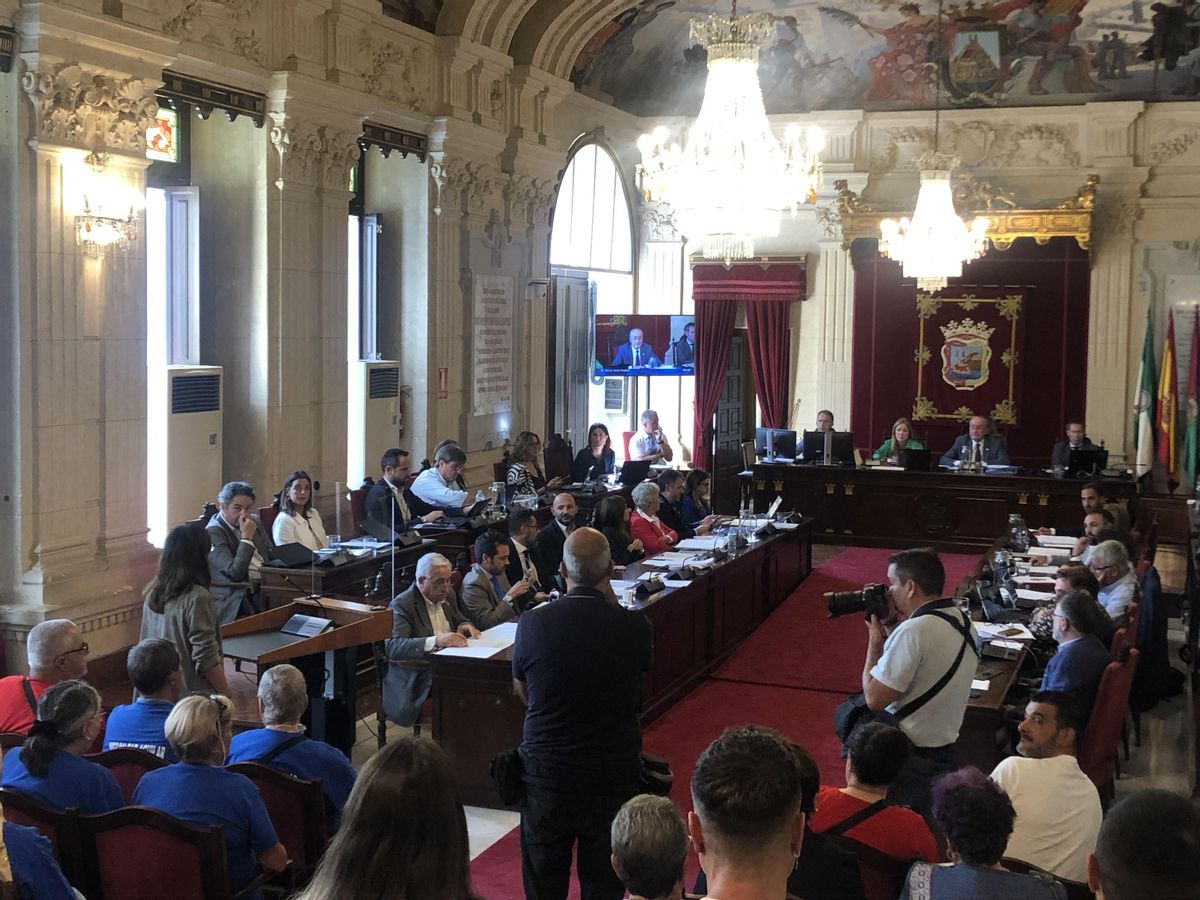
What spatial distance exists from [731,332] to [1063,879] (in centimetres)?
1318

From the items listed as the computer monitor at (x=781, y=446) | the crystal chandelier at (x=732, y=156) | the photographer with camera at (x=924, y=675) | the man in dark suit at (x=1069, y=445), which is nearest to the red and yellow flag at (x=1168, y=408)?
the man in dark suit at (x=1069, y=445)

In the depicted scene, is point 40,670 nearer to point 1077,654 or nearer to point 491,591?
point 491,591

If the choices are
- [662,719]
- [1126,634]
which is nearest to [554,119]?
[662,719]

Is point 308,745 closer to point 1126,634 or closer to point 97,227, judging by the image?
point 1126,634

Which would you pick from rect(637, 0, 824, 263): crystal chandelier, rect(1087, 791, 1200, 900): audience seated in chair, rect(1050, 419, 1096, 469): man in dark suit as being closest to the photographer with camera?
rect(1087, 791, 1200, 900): audience seated in chair


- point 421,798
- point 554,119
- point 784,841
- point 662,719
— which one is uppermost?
point 554,119

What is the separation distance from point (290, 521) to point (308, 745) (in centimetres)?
436

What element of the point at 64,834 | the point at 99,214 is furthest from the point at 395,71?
the point at 64,834

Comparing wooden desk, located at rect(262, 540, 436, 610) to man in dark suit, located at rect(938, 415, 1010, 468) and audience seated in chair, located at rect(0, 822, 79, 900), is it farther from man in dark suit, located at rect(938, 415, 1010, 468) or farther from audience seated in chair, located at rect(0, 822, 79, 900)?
man in dark suit, located at rect(938, 415, 1010, 468)

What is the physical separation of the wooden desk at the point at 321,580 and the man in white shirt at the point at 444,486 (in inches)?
74.5

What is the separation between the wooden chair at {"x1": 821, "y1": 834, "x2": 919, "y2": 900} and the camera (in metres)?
3.95

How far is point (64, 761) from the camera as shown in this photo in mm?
4367

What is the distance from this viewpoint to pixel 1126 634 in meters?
6.77

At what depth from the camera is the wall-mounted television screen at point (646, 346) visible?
1577 cm
